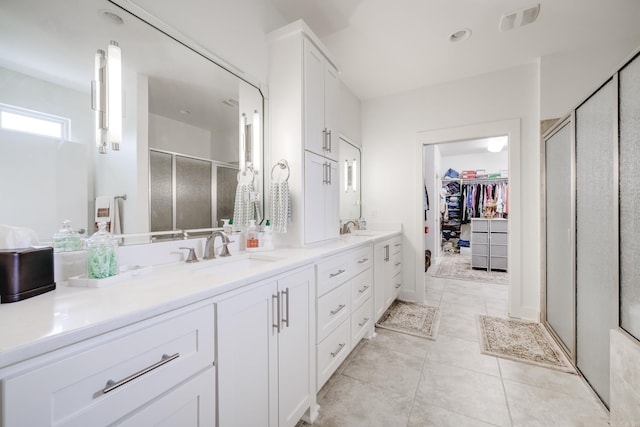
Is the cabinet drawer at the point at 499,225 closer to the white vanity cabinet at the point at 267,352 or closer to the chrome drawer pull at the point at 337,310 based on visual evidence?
the chrome drawer pull at the point at 337,310

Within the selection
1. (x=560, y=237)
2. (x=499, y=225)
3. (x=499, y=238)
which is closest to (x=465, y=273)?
(x=499, y=238)

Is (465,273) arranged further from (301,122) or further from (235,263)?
(235,263)

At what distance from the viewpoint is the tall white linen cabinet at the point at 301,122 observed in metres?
1.88

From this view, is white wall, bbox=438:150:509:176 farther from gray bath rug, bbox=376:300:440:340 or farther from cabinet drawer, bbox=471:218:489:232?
gray bath rug, bbox=376:300:440:340

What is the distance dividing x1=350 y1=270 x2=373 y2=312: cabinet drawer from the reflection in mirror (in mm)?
1037

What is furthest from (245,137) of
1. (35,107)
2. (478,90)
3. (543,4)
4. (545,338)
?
(545,338)

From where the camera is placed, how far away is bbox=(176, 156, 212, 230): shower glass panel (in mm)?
1432

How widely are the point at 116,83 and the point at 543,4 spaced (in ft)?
9.78

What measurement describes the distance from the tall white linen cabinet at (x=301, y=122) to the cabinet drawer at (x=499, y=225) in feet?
13.5

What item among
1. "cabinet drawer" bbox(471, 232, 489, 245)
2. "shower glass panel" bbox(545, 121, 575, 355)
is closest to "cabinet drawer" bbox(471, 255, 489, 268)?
"cabinet drawer" bbox(471, 232, 489, 245)

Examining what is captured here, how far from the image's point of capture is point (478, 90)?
302 centimetres

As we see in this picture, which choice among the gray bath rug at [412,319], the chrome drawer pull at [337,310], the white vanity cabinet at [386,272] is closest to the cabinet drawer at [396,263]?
the white vanity cabinet at [386,272]

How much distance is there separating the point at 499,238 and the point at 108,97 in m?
5.68

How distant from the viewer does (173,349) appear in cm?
76
